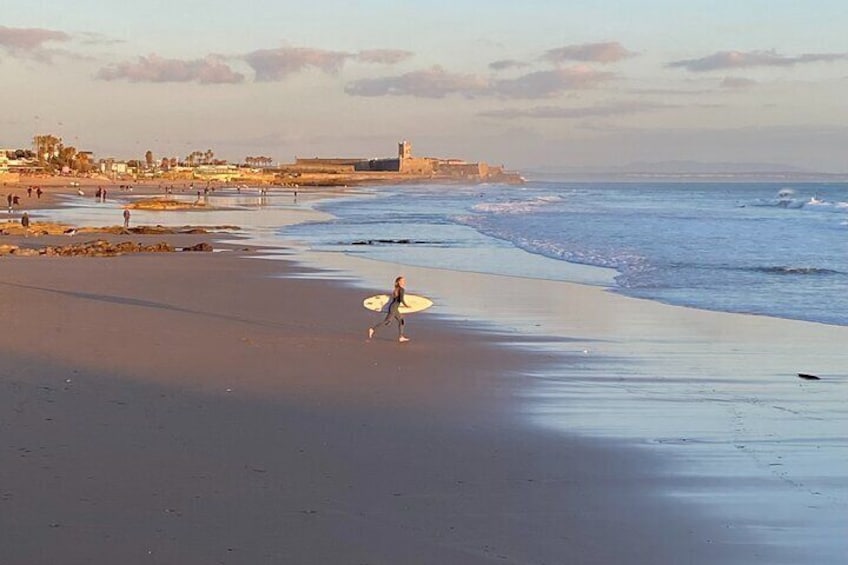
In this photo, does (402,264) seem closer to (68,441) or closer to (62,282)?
(62,282)

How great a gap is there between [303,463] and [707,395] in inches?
174

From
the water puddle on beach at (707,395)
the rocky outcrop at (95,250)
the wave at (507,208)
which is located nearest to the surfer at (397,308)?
the water puddle on beach at (707,395)

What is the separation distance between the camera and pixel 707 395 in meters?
9.98

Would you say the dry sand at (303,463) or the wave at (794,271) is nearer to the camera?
the dry sand at (303,463)

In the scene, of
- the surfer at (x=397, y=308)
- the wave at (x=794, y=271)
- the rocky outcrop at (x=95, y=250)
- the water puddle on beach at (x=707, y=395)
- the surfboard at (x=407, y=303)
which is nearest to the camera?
the water puddle on beach at (x=707, y=395)

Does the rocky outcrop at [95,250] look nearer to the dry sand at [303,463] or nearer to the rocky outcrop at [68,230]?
the rocky outcrop at [68,230]

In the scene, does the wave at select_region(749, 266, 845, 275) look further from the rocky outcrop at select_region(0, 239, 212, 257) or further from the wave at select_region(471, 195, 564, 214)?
the wave at select_region(471, 195, 564, 214)

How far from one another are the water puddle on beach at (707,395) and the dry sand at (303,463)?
0.38 meters

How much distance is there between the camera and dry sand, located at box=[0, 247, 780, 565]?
5.62 metres

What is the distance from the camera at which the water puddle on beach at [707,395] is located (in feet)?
21.8

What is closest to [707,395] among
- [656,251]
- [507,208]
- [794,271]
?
[794,271]

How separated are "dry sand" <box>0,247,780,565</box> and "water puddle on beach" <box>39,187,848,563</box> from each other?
0.38 meters

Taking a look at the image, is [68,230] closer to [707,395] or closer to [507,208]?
[707,395]

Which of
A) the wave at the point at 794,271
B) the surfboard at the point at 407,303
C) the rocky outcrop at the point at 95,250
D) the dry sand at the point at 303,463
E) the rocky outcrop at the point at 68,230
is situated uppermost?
the surfboard at the point at 407,303
